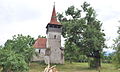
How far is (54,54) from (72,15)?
11.2m

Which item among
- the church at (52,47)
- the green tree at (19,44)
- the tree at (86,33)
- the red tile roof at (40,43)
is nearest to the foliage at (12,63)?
the green tree at (19,44)

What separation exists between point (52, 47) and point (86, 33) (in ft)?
37.7

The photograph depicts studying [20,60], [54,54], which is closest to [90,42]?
[54,54]

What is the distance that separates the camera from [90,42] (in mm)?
40406

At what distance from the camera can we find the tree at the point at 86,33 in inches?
1608

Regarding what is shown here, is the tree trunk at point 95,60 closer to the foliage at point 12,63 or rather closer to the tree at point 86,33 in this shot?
the tree at point 86,33

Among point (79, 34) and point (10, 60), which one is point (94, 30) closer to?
point (79, 34)

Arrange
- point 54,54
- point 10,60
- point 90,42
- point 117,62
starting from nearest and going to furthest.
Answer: point 117,62, point 10,60, point 90,42, point 54,54

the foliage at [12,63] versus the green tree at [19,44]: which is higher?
the green tree at [19,44]

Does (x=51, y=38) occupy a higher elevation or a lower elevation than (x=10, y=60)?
higher

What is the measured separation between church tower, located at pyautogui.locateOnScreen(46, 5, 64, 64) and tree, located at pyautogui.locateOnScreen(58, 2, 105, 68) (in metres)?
6.54

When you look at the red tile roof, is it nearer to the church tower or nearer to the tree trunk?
the church tower

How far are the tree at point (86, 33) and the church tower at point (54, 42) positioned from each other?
6539 millimetres

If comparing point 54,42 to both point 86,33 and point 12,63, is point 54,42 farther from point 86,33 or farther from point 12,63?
point 12,63
